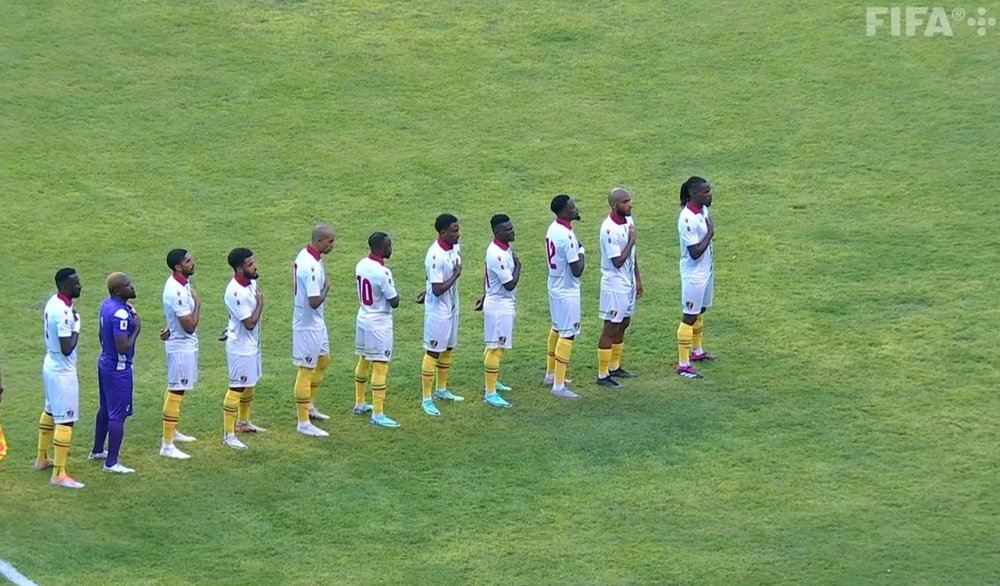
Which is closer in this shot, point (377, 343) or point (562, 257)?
point (377, 343)

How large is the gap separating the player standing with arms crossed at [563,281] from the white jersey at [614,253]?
326 millimetres

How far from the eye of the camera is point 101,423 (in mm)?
15547

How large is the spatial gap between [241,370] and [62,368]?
1.71m

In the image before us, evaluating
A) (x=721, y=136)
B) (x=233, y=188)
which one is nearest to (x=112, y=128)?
(x=233, y=188)

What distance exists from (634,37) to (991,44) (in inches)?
224

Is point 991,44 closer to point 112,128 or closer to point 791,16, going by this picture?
point 791,16

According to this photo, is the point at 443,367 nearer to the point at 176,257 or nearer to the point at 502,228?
the point at 502,228

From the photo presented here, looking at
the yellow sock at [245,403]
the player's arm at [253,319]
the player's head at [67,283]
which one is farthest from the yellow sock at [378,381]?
the player's head at [67,283]

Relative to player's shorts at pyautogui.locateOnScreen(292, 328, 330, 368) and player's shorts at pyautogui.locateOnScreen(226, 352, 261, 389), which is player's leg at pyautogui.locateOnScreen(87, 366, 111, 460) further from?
player's shorts at pyautogui.locateOnScreen(292, 328, 330, 368)

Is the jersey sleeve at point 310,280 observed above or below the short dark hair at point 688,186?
below

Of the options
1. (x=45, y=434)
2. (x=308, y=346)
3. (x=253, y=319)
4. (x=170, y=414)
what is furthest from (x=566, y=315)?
(x=45, y=434)

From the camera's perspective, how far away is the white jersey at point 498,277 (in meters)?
16.7

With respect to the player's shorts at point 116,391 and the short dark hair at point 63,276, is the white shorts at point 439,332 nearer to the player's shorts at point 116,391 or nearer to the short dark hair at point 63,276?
the player's shorts at point 116,391

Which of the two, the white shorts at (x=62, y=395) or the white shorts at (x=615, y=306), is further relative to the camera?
the white shorts at (x=615, y=306)
